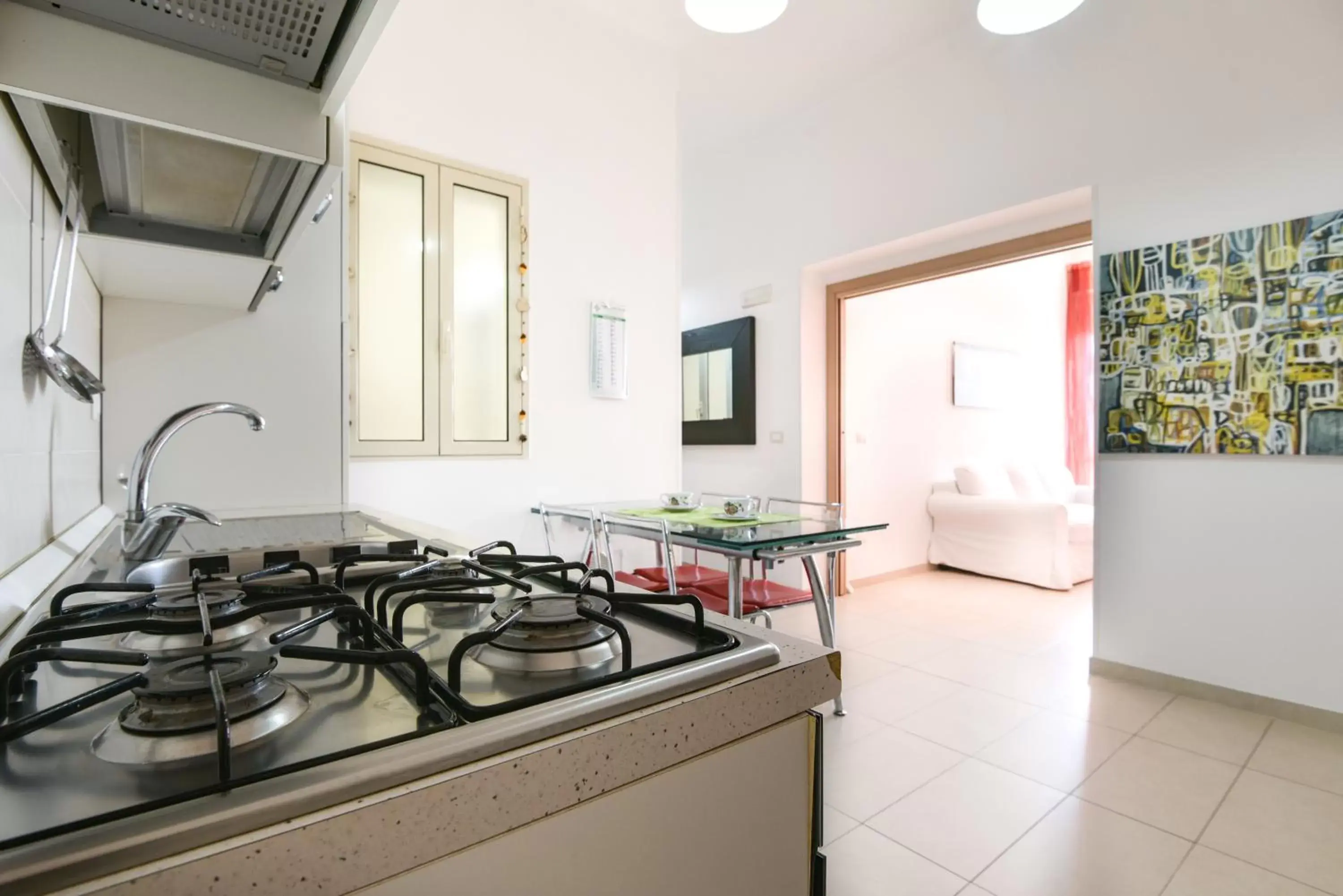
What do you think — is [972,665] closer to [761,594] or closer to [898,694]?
[898,694]

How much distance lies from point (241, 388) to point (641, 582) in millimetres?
1568

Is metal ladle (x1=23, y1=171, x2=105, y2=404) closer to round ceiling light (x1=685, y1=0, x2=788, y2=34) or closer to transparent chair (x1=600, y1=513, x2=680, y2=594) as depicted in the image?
transparent chair (x1=600, y1=513, x2=680, y2=594)

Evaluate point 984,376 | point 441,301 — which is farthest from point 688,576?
point 984,376

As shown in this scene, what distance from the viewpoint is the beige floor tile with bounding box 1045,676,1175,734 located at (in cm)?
242

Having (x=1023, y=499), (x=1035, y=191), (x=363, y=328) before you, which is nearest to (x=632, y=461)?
(x=363, y=328)

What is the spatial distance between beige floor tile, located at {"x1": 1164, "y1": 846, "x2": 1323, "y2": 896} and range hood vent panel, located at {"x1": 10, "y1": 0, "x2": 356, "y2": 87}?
7.73ft

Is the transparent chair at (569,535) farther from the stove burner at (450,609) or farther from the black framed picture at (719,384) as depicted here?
the stove burner at (450,609)

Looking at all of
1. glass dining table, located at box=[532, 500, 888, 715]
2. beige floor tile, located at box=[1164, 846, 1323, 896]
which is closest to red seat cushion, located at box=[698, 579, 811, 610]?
glass dining table, located at box=[532, 500, 888, 715]

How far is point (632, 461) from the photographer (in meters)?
3.30

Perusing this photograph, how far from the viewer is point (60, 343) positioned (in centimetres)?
104

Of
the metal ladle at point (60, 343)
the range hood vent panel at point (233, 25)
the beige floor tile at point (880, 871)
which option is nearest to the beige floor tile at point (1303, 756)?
the beige floor tile at point (880, 871)

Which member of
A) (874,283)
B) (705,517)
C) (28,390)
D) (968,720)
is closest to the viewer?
(28,390)

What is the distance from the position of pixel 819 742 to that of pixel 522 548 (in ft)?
7.97

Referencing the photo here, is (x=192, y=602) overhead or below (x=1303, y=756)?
overhead
